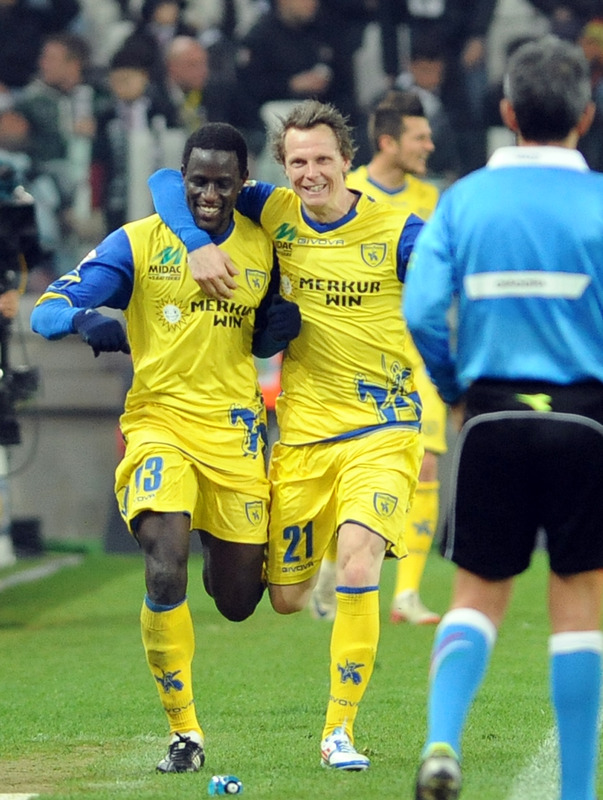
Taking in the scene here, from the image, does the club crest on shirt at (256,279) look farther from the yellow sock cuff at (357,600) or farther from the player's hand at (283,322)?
the yellow sock cuff at (357,600)

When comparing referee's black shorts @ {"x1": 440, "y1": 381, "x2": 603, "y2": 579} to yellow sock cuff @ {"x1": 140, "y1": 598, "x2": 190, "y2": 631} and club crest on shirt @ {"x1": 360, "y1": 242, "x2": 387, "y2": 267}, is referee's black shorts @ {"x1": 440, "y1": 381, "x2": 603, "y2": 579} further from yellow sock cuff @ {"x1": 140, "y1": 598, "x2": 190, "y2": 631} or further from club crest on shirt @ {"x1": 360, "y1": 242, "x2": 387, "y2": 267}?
club crest on shirt @ {"x1": 360, "y1": 242, "x2": 387, "y2": 267}

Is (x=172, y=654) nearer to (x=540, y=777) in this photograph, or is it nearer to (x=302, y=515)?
(x=302, y=515)

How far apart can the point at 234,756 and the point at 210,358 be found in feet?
4.51

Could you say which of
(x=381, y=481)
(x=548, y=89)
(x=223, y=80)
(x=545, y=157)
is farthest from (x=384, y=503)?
(x=223, y=80)

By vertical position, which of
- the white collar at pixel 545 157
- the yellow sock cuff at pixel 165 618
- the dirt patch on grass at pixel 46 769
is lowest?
the dirt patch on grass at pixel 46 769

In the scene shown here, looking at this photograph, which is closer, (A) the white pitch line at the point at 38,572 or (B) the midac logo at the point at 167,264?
(B) the midac logo at the point at 167,264

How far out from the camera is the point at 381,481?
5.46 m

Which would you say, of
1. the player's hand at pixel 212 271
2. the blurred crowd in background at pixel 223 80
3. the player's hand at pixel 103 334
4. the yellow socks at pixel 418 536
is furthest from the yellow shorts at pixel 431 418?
the blurred crowd in background at pixel 223 80

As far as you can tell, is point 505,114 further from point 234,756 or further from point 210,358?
point 234,756

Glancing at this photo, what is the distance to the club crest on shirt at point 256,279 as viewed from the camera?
18.6 feet

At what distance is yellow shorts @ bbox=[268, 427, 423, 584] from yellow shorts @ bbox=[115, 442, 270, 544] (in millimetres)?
78

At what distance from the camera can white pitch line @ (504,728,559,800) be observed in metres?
4.63

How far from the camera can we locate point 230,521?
5.56 m

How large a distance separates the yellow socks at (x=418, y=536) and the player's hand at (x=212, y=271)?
356 centimetres
